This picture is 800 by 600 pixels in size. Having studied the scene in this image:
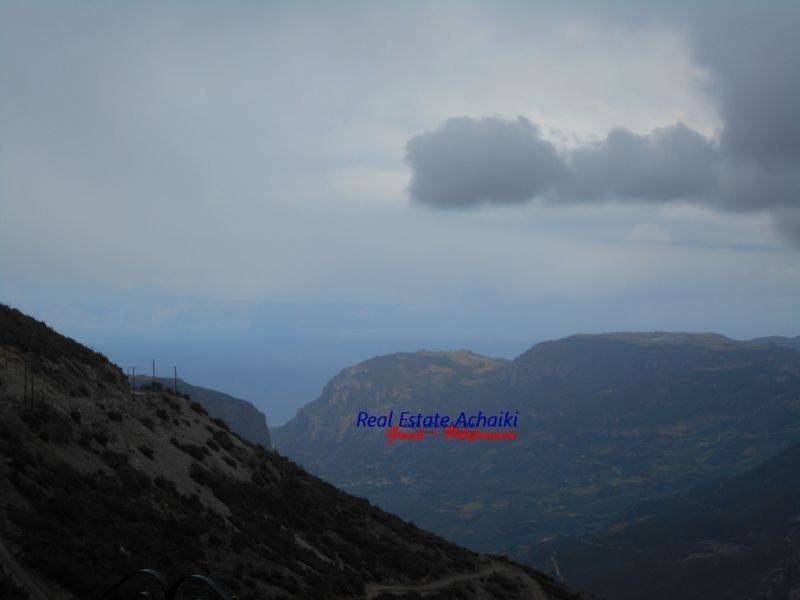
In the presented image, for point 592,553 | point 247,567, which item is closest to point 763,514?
point 592,553

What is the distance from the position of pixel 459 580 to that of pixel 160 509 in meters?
22.6

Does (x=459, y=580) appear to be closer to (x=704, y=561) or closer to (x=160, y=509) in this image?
(x=160, y=509)

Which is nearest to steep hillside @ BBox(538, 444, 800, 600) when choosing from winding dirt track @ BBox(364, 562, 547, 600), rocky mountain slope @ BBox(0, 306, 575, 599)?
winding dirt track @ BBox(364, 562, 547, 600)

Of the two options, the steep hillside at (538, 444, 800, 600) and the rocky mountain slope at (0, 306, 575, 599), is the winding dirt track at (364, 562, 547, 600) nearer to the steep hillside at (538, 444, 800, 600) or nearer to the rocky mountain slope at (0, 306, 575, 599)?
the rocky mountain slope at (0, 306, 575, 599)

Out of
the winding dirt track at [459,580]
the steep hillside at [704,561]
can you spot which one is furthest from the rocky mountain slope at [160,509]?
the steep hillside at [704,561]

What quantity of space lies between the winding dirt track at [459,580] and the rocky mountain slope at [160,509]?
0.19 meters

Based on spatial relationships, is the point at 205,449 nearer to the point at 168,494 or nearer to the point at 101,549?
the point at 168,494

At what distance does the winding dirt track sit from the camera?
119ft

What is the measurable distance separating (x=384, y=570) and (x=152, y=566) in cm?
1912

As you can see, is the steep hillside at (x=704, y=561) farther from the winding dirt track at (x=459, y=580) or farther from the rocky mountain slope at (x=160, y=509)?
the rocky mountain slope at (x=160, y=509)

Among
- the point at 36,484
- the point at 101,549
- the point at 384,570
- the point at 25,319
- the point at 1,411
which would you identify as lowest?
the point at 384,570

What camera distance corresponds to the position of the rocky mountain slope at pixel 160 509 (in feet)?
74.0

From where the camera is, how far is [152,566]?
23781 mm

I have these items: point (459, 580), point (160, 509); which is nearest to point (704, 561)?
point (459, 580)
